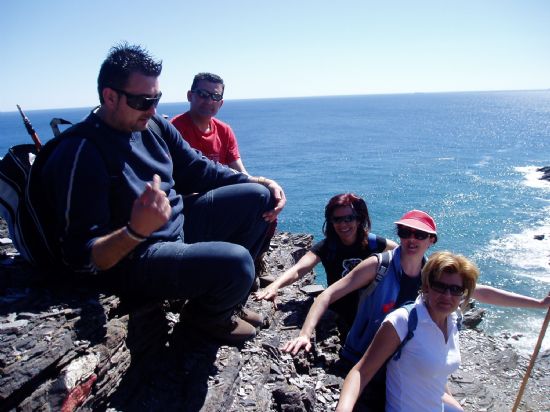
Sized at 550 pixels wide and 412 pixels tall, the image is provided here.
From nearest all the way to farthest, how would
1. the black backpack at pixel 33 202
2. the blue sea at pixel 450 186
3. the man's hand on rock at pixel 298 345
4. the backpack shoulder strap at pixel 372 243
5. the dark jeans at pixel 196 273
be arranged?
the black backpack at pixel 33 202 < the dark jeans at pixel 196 273 < the man's hand on rock at pixel 298 345 < the backpack shoulder strap at pixel 372 243 < the blue sea at pixel 450 186

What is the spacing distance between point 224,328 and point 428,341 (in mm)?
2494

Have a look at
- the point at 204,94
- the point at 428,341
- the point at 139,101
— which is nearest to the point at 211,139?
the point at 204,94

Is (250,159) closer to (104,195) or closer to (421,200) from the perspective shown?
(421,200)

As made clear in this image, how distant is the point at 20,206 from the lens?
4.31 m

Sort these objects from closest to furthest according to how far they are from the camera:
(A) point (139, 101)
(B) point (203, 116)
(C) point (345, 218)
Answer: (A) point (139, 101) → (C) point (345, 218) → (B) point (203, 116)

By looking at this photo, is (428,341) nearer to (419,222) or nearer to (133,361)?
(419,222)

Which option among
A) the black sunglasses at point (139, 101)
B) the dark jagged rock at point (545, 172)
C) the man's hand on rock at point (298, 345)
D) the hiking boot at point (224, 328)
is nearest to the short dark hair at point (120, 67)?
the black sunglasses at point (139, 101)

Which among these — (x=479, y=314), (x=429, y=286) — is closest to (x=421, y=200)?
(x=479, y=314)

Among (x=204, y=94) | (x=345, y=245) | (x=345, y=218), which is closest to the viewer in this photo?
(x=345, y=218)

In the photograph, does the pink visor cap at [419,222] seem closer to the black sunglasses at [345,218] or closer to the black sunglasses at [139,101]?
the black sunglasses at [345,218]

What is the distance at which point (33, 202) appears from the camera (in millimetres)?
4230

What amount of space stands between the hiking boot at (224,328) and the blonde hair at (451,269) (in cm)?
245

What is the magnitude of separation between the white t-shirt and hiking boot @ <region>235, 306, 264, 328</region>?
2.09 meters

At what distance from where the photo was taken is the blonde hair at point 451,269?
16.5 feet
